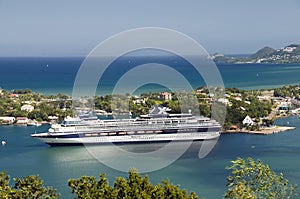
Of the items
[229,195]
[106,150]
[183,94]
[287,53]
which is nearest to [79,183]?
[229,195]

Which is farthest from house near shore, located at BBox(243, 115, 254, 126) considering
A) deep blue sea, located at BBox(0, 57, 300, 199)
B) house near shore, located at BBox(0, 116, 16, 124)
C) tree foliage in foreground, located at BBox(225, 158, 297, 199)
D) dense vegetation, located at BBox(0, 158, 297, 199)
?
tree foliage in foreground, located at BBox(225, 158, 297, 199)

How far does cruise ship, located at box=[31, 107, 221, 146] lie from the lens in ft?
39.2

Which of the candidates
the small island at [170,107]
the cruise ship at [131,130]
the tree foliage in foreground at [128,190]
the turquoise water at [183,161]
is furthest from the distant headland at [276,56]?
the tree foliage in foreground at [128,190]

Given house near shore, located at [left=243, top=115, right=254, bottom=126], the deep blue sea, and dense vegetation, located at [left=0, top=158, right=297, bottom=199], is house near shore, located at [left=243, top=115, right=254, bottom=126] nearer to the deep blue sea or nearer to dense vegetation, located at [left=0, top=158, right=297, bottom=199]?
the deep blue sea

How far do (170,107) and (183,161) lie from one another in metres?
5.63

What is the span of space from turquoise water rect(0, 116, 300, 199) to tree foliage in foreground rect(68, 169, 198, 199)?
205cm

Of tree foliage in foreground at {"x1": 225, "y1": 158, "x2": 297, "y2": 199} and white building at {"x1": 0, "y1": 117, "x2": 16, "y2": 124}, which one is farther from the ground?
white building at {"x1": 0, "y1": 117, "x2": 16, "y2": 124}

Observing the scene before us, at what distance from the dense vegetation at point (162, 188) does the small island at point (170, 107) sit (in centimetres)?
823

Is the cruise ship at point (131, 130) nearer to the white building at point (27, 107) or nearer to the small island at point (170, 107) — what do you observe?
the small island at point (170, 107)

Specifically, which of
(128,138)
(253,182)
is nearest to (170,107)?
(128,138)

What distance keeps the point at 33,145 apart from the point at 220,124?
464 centimetres

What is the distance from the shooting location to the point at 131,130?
12.2 metres

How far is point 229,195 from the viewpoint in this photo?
424 centimetres

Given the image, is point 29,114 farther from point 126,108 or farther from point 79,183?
point 79,183
